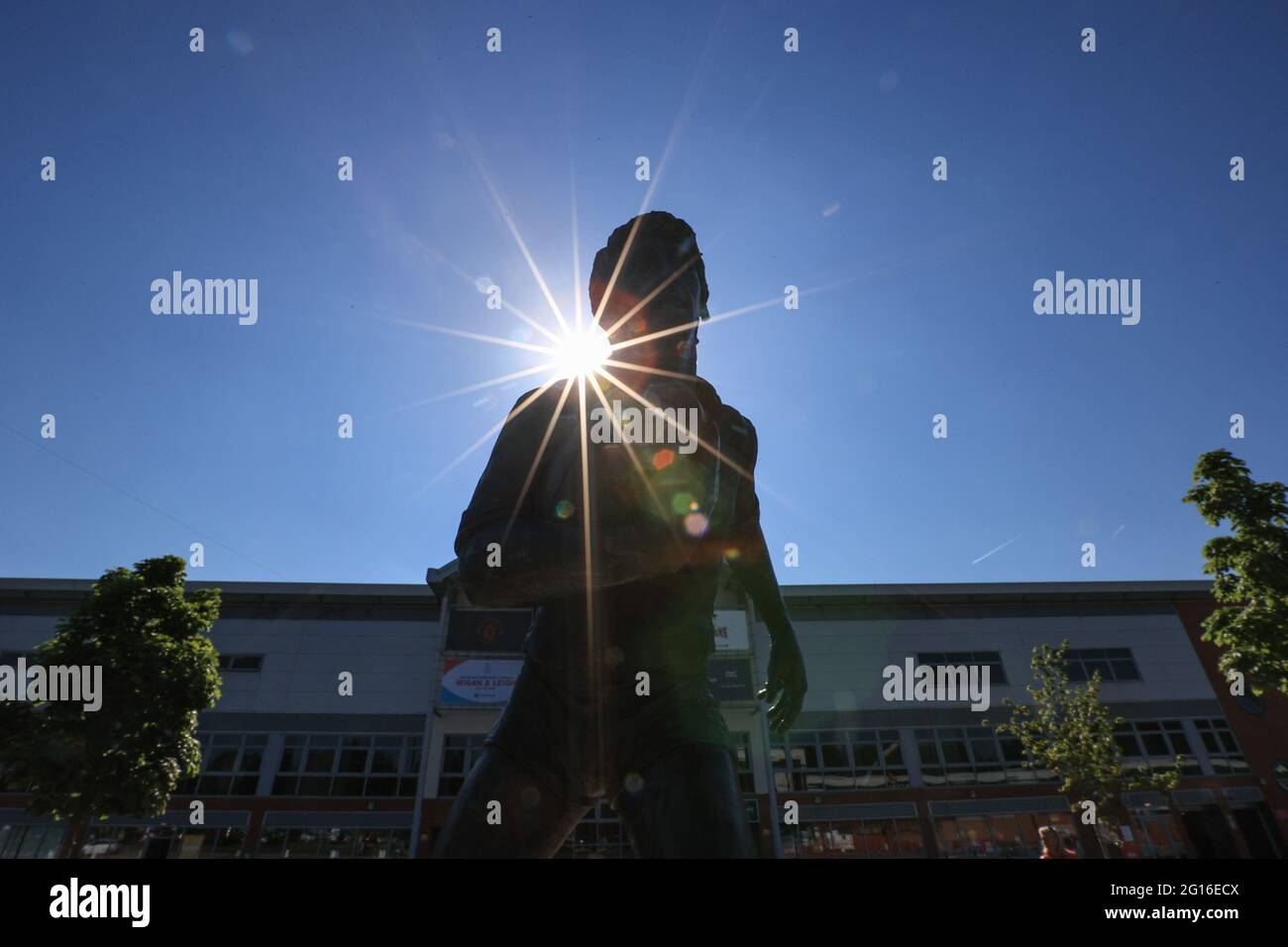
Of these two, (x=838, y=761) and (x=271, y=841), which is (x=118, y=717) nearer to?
(x=271, y=841)

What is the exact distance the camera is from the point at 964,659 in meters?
29.0

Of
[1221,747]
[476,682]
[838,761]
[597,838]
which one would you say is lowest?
[597,838]

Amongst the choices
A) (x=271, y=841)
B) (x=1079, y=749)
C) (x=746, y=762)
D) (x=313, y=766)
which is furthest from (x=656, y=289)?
(x=271, y=841)

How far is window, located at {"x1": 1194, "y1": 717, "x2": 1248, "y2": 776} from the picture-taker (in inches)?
1080

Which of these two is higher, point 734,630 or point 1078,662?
point 734,630

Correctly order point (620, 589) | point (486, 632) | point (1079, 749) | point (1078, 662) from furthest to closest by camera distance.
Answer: point (1078, 662), point (486, 632), point (1079, 749), point (620, 589)

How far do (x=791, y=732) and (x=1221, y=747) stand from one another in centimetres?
1881

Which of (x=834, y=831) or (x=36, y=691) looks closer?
(x=36, y=691)

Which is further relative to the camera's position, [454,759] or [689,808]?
[454,759]

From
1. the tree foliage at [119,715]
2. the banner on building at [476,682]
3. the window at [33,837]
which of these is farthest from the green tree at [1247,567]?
the window at [33,837]

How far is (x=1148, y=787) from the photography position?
24.9m

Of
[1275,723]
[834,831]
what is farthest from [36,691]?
[1275,723]
